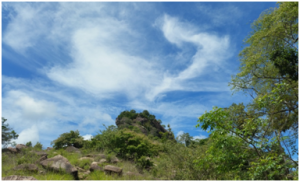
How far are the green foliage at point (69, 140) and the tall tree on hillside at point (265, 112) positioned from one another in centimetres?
1554

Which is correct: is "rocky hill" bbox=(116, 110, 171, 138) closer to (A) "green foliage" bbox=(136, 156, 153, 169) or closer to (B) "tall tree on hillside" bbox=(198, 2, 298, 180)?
(A) "green foliage" bbox=(136, 156, 153, 169)

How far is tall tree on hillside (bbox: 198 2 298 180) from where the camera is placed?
27.0 ft

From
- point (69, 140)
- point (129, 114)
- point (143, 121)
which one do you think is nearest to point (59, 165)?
point (69, 140)

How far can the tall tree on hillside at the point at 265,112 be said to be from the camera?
8219mm

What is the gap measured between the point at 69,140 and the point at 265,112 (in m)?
18.6

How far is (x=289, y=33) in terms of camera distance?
1391 cm

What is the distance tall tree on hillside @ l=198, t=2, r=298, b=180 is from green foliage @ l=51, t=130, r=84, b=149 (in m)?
15.5

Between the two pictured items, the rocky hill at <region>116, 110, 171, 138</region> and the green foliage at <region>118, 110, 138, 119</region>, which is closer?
the rocky hill at <region>116, 110, 171, 138</region>

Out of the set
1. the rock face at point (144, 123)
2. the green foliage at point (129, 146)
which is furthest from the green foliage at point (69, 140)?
the rock face at point (144, 123)

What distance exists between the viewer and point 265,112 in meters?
14.1

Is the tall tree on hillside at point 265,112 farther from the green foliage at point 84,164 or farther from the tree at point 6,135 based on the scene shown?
the tree at point 6,135

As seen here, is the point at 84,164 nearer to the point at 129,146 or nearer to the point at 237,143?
the point at 129,146

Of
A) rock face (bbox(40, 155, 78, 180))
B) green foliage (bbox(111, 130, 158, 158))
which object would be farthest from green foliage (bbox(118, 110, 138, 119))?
rock face (bbox(40, 155, 78, 180))

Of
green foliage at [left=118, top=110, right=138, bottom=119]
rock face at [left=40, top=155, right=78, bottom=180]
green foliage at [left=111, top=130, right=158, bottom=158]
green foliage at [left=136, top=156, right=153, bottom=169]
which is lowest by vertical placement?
rock face at [left=40, top=155, right=78, bottom=180]
